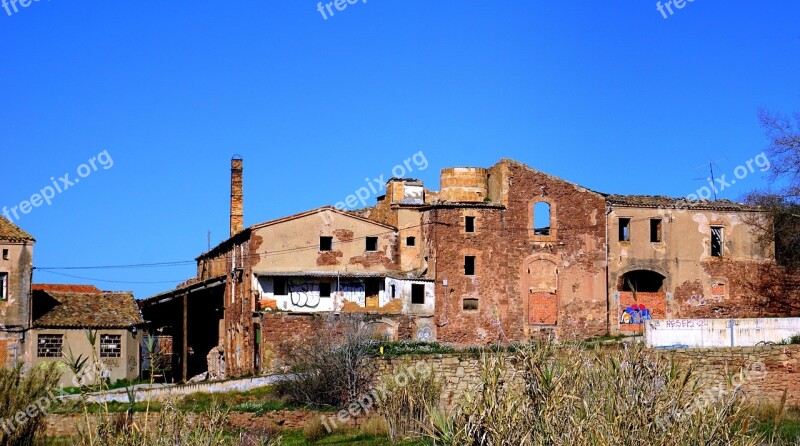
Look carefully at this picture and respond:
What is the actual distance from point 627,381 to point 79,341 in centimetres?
2940

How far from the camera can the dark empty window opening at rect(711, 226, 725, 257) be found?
42.0 metres

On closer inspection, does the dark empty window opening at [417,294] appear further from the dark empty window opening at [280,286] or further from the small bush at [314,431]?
the small bush at [314,431]

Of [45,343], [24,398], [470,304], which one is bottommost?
[24,398]

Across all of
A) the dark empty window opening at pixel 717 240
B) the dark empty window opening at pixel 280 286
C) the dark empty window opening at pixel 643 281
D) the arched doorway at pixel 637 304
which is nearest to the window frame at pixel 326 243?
the dark empty window opening at pixel 280 286

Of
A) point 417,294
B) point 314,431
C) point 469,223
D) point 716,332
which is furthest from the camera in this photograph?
point 469,223

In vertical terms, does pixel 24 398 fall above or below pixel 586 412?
below

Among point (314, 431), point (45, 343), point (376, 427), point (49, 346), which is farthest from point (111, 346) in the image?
point (376, 427)

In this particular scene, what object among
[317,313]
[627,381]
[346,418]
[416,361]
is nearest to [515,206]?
[317,313]

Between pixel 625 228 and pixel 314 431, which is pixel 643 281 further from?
pixel 314 431

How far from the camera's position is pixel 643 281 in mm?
42750

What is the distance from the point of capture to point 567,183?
40969 millimetres

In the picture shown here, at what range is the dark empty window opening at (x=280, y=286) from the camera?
39125mm

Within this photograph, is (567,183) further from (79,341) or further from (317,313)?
(79,341)

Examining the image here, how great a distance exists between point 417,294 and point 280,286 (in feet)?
16.7
